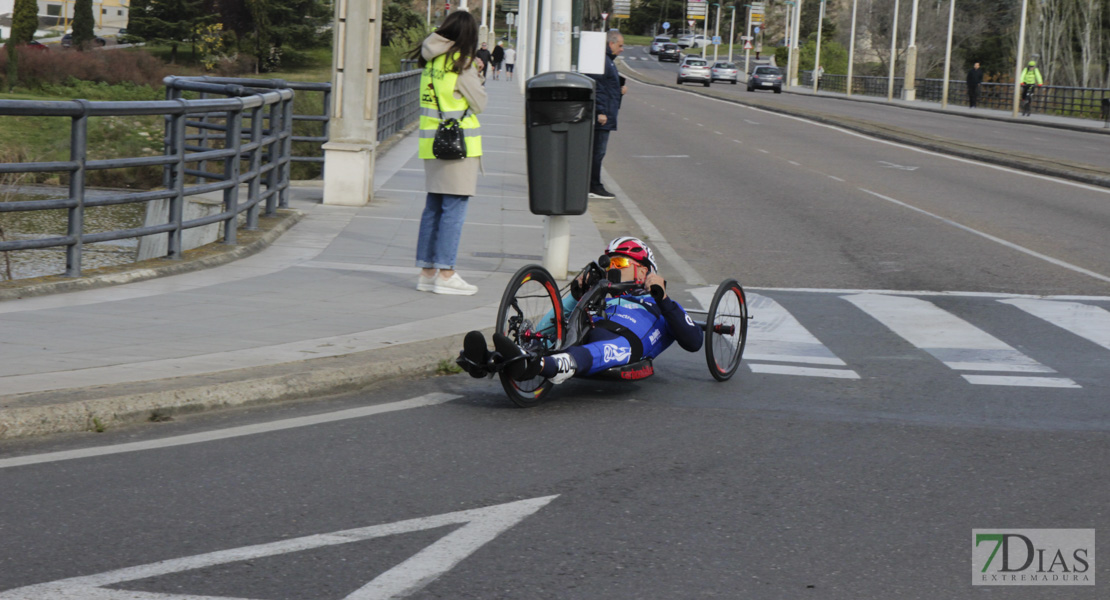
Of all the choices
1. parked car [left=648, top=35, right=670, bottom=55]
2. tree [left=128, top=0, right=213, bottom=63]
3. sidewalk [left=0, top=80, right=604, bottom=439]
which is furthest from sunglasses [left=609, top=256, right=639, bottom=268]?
parked car [left=648, top=35, right=670, bottom=55]

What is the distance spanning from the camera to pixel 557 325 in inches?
274

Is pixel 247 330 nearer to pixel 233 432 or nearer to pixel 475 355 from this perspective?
pixel 233 432

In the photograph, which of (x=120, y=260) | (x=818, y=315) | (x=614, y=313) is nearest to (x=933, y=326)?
(x=818, y=315)

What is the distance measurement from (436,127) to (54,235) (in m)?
4.64

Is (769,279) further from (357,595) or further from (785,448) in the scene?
(357,595)

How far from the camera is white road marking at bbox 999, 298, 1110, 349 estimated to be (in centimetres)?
910

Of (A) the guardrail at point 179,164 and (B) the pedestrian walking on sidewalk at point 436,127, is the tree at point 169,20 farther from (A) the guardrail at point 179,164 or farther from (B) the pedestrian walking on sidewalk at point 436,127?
(B) the pedestrian walking on sidewalk at point 436,127

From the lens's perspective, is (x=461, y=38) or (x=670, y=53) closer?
(x=461, y=38)

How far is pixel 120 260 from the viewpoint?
1451 cm

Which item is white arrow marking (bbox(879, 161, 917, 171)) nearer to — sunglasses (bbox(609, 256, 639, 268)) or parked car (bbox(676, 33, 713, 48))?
sunglasses (bbox(609, 256, 639, 268))

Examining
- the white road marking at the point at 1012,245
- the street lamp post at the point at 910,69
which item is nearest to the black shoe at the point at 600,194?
the white road marking at the point at 1012,245

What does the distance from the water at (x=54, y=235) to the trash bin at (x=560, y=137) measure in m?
4.46

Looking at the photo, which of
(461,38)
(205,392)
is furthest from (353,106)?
(205,392)

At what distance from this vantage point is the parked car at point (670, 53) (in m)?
132
